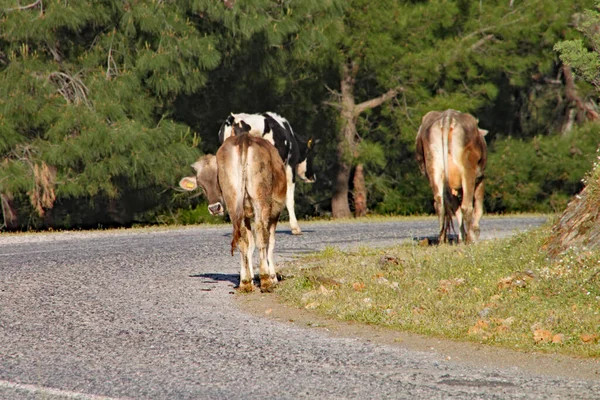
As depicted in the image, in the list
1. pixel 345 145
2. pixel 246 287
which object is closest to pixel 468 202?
pixel 246 287

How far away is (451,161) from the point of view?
50.1ft

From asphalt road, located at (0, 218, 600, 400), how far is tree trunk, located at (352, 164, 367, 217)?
17332 mm

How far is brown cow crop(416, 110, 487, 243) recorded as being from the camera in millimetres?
15156

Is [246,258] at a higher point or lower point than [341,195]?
lower

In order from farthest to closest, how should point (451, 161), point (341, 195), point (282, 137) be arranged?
point (341, 195) → point (282, 137) → point (451, 161)

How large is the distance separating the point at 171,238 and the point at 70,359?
1143 cm

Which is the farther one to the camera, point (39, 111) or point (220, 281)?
point (39, 111)

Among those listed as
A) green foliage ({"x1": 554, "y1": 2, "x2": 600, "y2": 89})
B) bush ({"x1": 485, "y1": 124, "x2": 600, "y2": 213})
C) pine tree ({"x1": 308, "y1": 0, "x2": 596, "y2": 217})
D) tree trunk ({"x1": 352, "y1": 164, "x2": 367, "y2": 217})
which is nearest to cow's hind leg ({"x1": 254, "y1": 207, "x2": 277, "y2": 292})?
green foliage ({"x1": 554, "y1": 2, "x2": 600, "y2": 89})

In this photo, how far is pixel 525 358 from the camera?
732cm

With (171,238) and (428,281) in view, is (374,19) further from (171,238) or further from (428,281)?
(428,281)

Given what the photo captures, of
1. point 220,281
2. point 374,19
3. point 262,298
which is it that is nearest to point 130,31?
point 374,19

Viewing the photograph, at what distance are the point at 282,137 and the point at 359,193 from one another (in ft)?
37.0

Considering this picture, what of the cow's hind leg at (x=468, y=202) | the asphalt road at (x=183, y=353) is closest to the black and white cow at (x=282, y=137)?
the cow's hind leg at (x=468, y=202)

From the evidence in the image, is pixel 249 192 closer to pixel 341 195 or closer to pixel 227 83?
pixel 227 83
